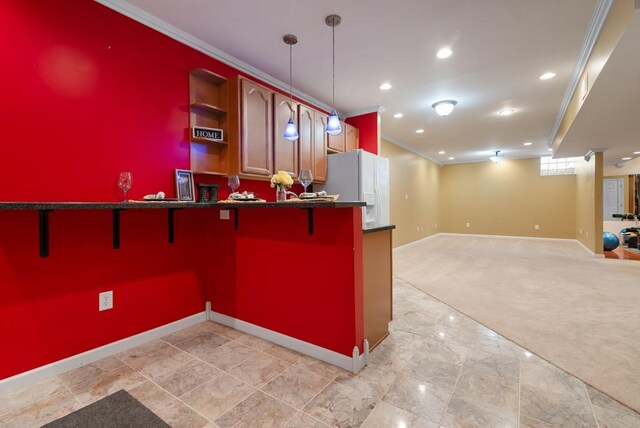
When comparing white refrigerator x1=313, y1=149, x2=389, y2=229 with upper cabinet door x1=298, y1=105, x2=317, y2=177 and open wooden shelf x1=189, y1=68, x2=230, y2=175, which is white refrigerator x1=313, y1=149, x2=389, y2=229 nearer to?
upper cabinet door x1=298, y1=105, x2=317, y2=177

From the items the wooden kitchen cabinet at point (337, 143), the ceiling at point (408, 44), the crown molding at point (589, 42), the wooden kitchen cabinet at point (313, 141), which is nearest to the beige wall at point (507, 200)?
the ceiling at point (408, 44)

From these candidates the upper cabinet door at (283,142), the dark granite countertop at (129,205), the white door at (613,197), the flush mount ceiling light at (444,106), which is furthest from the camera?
the white door at (613,197)

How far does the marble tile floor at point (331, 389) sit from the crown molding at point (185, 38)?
8.44 ft

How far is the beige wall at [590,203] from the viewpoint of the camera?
20.1 ft

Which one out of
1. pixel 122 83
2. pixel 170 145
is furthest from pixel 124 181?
pixel 122 83

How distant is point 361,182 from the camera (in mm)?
3891

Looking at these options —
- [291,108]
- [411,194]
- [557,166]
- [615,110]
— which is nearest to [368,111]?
[291,108]

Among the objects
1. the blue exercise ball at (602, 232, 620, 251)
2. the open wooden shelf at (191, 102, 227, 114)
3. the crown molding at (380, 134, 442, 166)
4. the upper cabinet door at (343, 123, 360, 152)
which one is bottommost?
the blue exercise ball at (602, 232, 620, 251)

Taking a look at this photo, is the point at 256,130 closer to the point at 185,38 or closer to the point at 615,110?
the point at 185,38

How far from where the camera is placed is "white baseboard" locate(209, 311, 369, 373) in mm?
1950

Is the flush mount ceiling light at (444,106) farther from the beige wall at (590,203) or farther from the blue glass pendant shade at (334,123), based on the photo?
the beige wall at (590,203)

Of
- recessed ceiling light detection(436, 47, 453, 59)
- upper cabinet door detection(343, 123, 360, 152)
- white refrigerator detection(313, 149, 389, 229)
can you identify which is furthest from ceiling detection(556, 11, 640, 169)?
upper cabinet door detection(343, 123, 360, 152)

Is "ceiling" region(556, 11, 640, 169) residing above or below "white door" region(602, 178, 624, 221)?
above

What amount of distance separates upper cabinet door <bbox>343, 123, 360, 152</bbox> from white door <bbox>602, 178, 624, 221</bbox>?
30.3 ft
